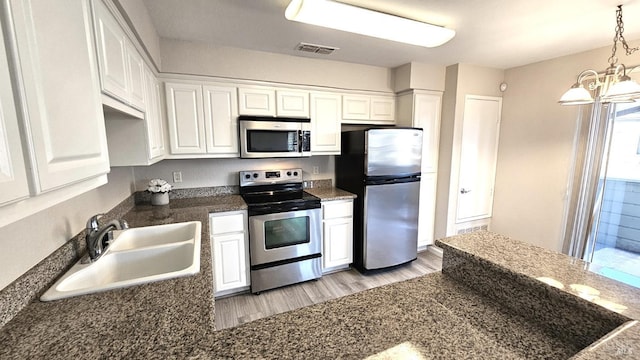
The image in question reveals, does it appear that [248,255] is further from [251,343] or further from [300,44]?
[300,44]

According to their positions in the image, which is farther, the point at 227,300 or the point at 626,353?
the point at 227,300

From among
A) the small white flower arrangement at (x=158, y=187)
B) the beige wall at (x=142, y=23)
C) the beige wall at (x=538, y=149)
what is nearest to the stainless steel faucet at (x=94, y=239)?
the beige wall at (x=142, y=23)

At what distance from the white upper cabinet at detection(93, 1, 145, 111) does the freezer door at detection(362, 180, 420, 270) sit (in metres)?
2.21

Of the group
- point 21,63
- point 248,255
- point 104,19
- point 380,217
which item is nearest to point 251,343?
point 21,63

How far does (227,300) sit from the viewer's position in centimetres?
255

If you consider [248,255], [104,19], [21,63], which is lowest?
[248,255]

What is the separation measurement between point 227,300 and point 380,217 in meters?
1.84

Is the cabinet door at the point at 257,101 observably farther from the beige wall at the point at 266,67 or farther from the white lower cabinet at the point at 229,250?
the white lower cabinet at the point at 229,250

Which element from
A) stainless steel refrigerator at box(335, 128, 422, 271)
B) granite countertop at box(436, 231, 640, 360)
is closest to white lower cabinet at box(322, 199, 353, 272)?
stainless steel refrigerator at box(335, 128, 422, 271)

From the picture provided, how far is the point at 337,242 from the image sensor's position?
2953 mm

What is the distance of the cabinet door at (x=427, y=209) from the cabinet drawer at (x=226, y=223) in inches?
88.2

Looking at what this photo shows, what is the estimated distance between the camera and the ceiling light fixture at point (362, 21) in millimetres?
1658

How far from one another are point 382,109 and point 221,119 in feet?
6.47

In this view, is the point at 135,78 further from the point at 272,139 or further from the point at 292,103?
the point at 292,103
